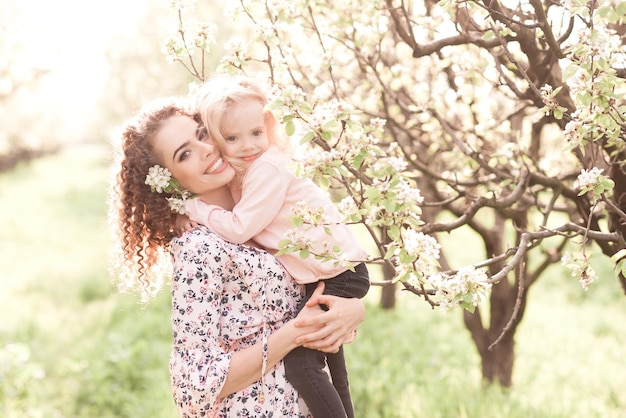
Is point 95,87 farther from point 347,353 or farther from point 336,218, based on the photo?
point 336,218

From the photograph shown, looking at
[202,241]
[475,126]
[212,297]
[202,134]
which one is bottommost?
[212,297]

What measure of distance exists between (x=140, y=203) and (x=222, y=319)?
56cm

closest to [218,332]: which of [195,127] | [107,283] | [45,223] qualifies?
[195,127]

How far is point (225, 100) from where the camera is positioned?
2.71 metres

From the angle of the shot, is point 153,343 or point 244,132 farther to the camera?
point 153,343

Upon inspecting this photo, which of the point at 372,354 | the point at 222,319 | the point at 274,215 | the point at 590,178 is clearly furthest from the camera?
the point at 372,354

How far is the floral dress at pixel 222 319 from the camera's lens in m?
2.41

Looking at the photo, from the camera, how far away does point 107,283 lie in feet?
35.1

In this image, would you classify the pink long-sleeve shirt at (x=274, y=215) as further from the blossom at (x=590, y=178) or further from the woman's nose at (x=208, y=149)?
the blossom at (x=590, y=178)

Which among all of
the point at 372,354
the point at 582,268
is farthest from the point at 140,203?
the point at 372,354

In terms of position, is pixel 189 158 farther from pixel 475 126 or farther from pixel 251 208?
pixel 475 126

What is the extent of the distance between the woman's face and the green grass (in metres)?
0.79

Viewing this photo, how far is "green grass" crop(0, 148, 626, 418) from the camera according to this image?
560 centimetres

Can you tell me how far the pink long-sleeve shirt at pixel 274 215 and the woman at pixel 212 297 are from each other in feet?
0.18
